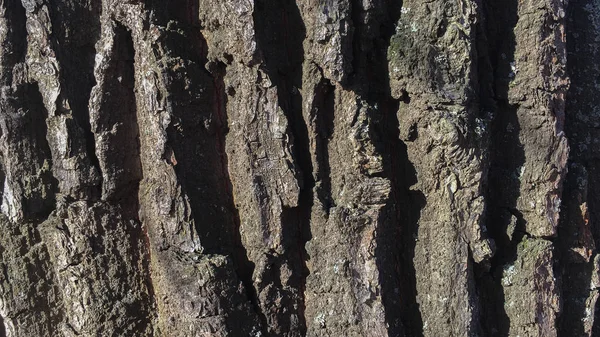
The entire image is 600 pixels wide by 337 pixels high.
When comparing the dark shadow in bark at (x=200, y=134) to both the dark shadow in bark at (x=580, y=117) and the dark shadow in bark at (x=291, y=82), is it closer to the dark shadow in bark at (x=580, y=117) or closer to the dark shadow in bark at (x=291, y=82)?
the dark shadow in bark at (x=291, y=82)

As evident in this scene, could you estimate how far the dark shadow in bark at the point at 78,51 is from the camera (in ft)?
5.79

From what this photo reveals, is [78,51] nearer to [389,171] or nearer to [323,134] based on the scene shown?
[323,134]

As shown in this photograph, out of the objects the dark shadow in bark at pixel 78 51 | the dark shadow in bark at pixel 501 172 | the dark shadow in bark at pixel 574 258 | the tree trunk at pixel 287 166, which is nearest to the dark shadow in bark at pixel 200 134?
the tree trunk at pixel 287 166

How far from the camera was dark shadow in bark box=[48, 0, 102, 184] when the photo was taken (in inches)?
69.4

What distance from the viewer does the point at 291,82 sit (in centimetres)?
175

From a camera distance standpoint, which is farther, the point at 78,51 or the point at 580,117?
the point at 580,117

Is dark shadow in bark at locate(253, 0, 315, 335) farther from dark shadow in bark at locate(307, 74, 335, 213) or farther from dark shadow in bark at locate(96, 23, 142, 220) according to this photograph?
dark shadow in bark at locate(96, 23, 142, 220)

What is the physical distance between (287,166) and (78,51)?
82cm

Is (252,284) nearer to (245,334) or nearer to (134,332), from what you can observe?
(245,334)

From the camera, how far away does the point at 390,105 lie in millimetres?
1780

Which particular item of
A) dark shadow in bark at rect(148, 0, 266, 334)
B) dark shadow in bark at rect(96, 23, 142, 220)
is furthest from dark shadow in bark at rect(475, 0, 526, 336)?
dark shadow in bark at rect(96, 23, 142, 220)

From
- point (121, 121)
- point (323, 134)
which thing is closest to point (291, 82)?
point (323, 134)

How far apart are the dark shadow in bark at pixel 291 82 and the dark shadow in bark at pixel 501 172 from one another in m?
0.62

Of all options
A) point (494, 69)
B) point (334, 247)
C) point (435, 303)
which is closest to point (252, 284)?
point (334, 247)
